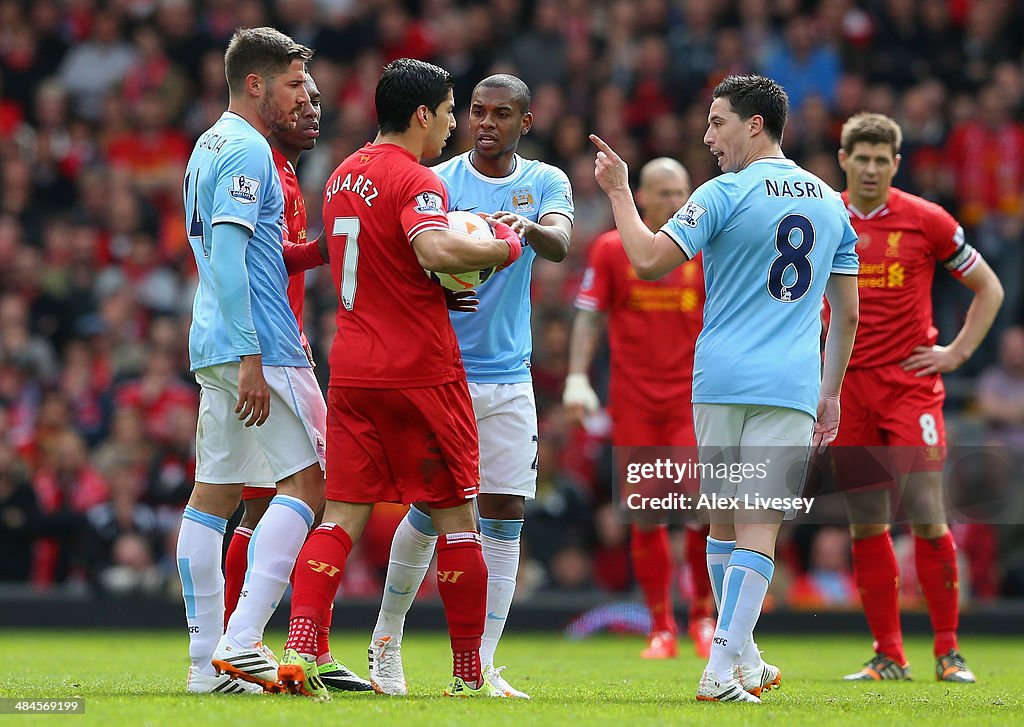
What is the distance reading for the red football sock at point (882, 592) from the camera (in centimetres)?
883

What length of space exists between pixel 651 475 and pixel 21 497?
614 cm

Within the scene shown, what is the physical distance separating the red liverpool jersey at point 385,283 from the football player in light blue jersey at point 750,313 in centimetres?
90

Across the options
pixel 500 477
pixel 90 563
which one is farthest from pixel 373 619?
pixel 500 477

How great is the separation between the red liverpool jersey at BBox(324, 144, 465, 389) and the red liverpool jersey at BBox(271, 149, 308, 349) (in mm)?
700

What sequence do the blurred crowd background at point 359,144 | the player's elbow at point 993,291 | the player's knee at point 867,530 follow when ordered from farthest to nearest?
the blurred crowd background at point 359,144 → the player's elbow at point 993,291 → the player's knee at point 867,530

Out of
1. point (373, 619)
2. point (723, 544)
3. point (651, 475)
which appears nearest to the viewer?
point (723, 544)

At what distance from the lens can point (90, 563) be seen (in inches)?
544

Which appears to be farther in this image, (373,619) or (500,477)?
(373,619)

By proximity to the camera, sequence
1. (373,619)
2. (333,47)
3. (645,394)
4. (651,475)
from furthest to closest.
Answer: (333,47) → (373,619) → (651,475) → (645,394)

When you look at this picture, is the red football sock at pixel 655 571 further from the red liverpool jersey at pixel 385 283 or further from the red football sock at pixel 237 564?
the red liverpool jersey at pixel 385 283

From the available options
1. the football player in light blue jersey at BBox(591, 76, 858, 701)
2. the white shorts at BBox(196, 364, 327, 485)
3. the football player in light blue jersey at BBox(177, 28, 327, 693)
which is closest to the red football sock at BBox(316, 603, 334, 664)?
the football player in light blue jersey at BBox(177, 28, 327, 693)

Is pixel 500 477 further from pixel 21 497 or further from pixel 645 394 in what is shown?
pixel 21 497

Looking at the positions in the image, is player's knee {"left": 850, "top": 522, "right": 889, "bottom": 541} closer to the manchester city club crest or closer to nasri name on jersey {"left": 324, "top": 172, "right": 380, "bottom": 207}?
the manchester city club crest

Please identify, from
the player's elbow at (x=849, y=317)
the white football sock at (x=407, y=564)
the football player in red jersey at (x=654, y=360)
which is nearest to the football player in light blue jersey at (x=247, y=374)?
the white football sock at (x=407, y=564)
